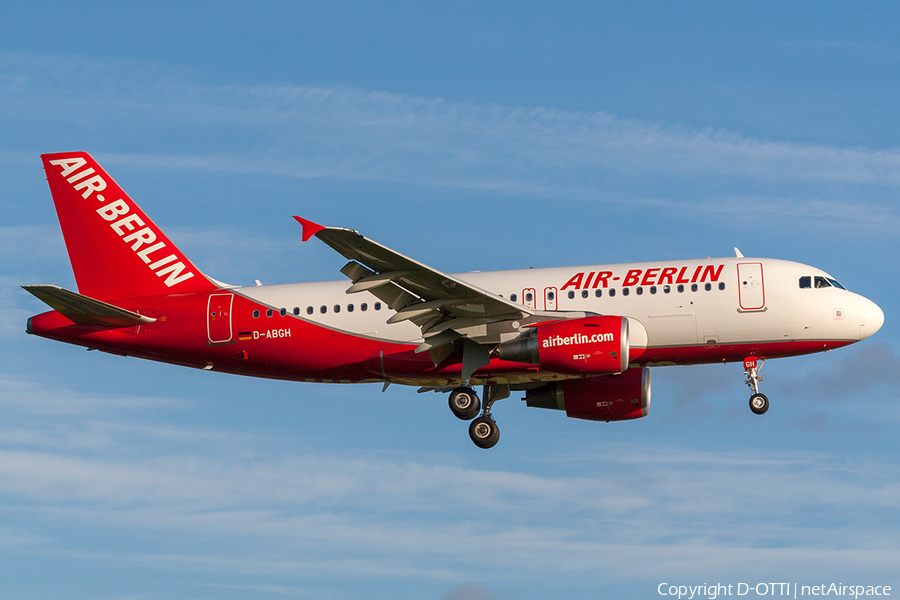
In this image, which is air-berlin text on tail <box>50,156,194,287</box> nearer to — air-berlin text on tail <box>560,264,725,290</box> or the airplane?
the airplane

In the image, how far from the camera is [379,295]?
33.5m

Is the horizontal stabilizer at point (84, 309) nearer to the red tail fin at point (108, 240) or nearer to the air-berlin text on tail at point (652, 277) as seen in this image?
the red tail fin at point (108, 240)

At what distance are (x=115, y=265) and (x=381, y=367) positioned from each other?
33.5ft

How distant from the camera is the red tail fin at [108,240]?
128 feet

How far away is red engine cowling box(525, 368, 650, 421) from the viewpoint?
38.8 m

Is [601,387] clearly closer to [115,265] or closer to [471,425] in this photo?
[471,425]

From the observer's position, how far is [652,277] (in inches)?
1385

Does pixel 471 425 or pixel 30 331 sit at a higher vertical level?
pixel 30 331

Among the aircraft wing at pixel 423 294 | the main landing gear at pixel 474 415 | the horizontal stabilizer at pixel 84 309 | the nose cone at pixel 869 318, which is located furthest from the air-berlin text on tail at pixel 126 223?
the nose cone at pixel 869 318

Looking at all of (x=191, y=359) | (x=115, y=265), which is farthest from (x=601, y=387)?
(x=115, y=265)

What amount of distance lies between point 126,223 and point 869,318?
24.9 metres

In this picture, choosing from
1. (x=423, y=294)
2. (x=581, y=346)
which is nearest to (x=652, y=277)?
(x=581, y=346)

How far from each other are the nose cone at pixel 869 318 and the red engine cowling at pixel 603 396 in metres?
7.49

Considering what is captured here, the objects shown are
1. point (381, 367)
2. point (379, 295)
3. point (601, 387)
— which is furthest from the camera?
point (601, 387)
